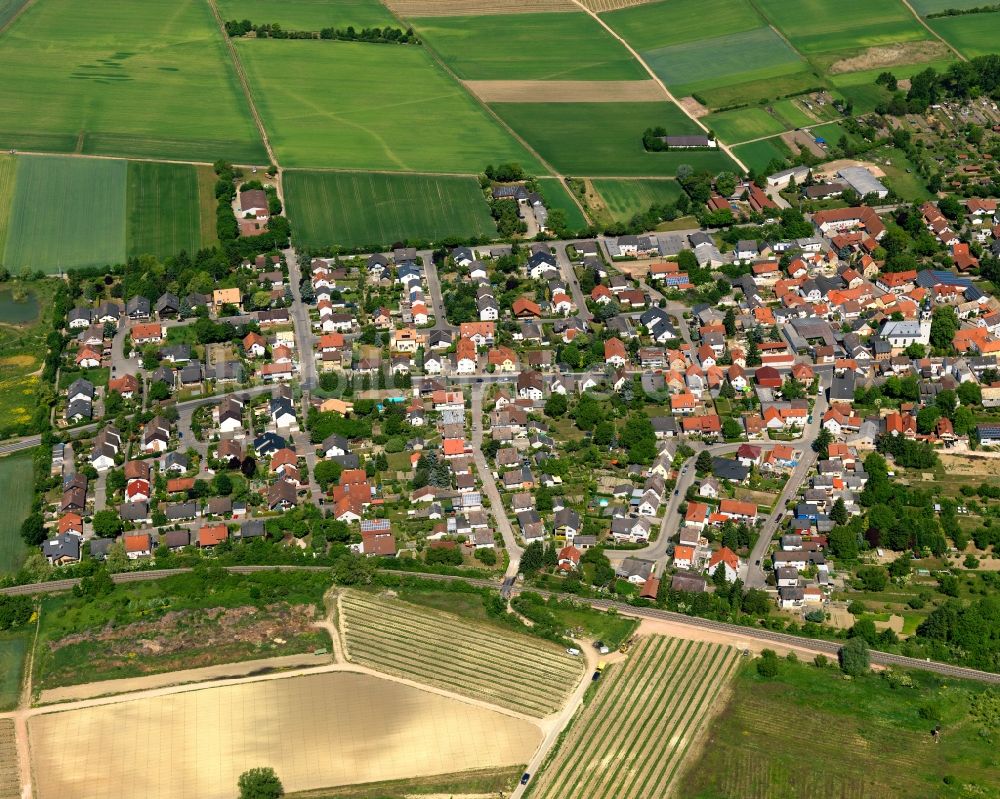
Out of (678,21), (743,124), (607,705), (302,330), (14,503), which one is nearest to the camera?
(607,705)

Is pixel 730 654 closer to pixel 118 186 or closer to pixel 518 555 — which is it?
pixel 518 555

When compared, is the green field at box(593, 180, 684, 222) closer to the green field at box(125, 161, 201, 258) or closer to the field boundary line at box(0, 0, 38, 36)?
the green field at box(125, 161, 201, 258)

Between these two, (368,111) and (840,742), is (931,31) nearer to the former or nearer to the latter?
(368,111)

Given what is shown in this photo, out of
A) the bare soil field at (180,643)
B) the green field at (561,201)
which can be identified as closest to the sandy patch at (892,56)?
the green field at (561,201)

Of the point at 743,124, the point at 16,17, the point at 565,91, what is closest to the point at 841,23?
the point at 743,124

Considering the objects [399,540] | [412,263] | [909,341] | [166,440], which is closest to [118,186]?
[412,263]

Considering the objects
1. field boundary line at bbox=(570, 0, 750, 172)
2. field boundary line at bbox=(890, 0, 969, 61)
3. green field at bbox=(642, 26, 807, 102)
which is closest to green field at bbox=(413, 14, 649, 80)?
field boundary line at bbox=(570, 0, 750, 172)
